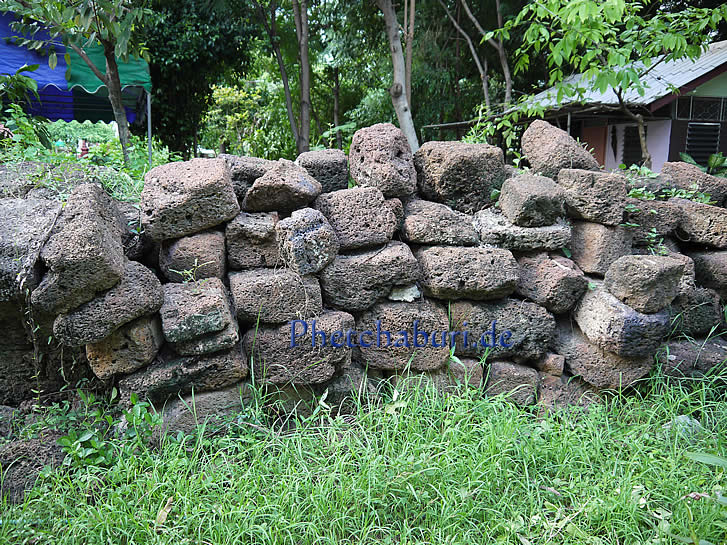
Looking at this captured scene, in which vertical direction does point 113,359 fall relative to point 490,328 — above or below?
above

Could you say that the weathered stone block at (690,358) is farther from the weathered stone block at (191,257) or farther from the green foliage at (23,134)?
the green foliage at (23,134)

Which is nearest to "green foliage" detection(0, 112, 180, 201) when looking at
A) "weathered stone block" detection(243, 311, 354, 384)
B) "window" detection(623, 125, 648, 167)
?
"weathered stone block" detection(243, 311, 354, 384)

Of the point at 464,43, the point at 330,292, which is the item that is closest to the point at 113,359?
the point at 330,292

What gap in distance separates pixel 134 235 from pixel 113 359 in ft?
1.96

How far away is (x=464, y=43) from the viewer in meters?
10.6

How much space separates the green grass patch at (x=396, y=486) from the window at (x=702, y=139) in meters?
6.59

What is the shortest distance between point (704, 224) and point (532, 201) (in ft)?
3.92

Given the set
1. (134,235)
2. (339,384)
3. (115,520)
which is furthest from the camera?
(339,384)

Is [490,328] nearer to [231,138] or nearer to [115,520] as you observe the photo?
[115,520]

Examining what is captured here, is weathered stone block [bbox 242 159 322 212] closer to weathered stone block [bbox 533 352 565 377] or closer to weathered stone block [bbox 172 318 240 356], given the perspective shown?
weathered stone block [bbox 172 318 240 356]

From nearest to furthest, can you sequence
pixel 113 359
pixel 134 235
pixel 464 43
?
1. pixel 113 359
2. pixel 134 235
3. pixel 464 43

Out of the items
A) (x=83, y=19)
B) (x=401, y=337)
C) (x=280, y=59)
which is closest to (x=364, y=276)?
(x=401, y=337)

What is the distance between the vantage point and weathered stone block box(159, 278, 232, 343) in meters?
2.39

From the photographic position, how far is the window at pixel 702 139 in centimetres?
793
